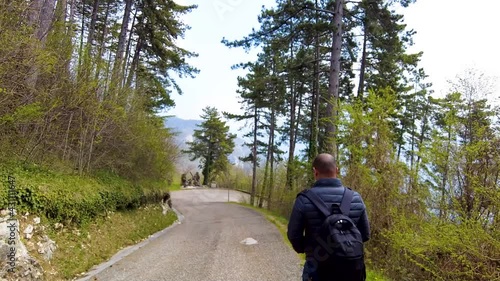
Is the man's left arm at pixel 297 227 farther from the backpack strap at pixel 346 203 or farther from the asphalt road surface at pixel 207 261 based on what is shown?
the asphalt road surface at pixel 207 261

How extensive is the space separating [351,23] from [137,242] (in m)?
9.36

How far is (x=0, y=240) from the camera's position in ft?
14.3

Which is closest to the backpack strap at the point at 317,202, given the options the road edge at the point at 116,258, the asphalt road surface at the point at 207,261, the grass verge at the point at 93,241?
the asphalt road surface at the point at 207,261

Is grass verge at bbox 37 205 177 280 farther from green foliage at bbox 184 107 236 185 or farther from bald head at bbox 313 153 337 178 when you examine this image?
green foliage at bbox 184 107 236 185

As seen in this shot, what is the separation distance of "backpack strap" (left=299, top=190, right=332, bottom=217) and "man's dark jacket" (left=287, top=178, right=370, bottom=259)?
2 cm

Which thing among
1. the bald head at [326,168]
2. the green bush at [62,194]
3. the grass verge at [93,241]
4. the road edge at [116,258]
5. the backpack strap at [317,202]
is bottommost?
the road edge at [116,258]

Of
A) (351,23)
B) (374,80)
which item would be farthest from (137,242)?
(374,80)

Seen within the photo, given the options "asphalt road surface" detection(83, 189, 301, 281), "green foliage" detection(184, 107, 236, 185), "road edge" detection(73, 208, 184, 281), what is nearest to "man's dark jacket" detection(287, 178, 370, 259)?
"asphalt road surface" detection(83, 189, 301, 281)

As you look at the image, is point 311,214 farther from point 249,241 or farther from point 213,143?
point 213,143

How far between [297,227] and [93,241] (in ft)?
19.2

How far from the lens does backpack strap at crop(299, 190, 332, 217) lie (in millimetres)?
2473

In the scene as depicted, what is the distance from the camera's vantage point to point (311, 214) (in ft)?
8.25

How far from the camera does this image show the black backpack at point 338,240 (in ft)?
7.68

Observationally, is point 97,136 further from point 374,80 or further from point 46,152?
point 374,80
